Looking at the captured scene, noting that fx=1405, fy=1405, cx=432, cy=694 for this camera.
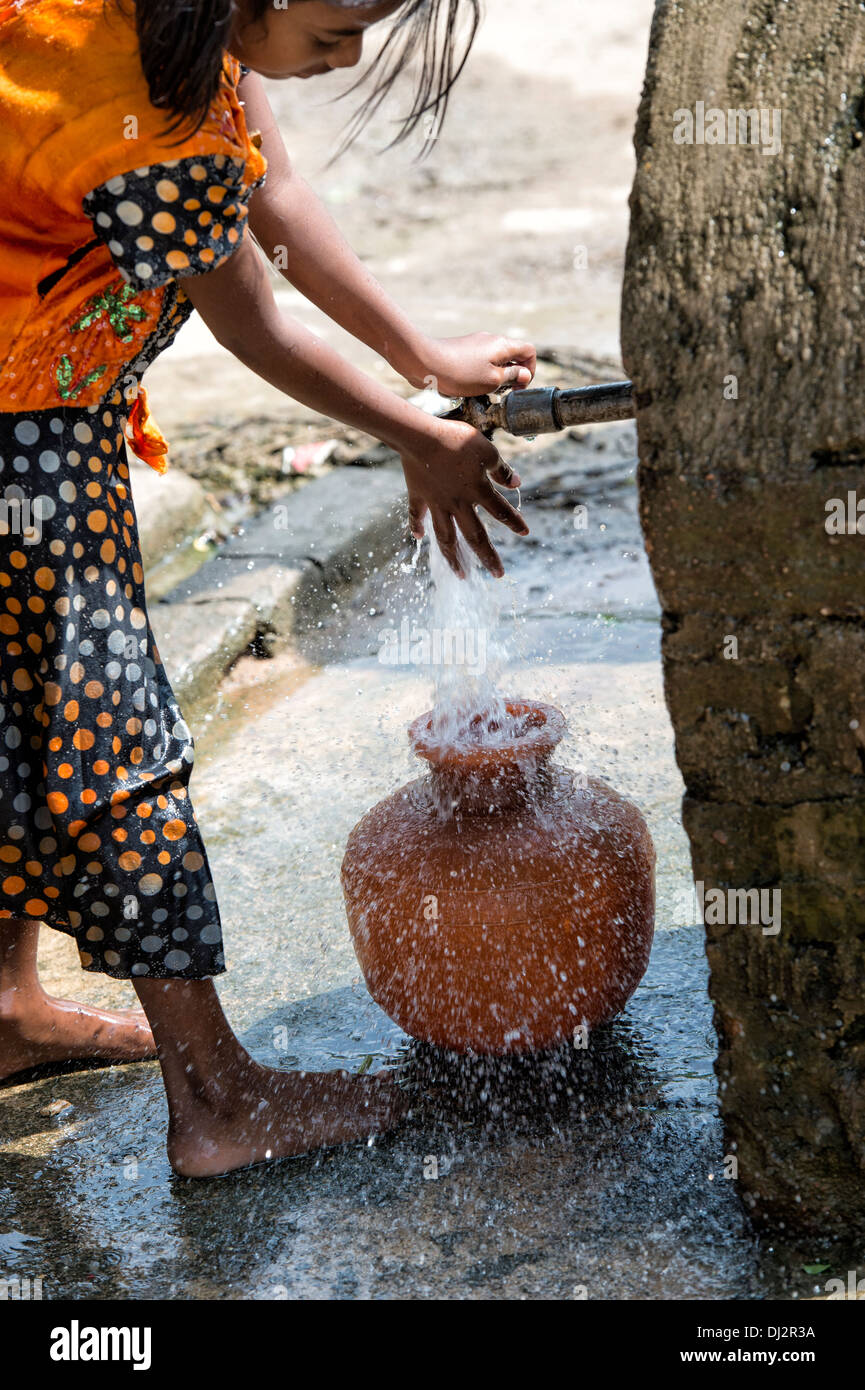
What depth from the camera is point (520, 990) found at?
2.15 m

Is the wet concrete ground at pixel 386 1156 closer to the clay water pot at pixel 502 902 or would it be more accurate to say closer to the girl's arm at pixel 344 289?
the clay water pot at pixel 502 902

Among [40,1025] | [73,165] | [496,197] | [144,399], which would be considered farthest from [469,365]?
[496,197]

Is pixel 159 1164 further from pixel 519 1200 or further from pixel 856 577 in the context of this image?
pixel 856 577

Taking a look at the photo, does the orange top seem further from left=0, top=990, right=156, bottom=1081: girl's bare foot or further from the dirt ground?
the dirt ground

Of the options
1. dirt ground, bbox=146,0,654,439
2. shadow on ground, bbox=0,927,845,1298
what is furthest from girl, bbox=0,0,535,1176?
dirt ground, bbox=146,0,654,439

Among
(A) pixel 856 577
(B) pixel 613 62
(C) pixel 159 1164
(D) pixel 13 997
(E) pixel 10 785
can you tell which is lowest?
(C) pixel 159 1164

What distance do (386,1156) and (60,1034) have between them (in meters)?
0.68

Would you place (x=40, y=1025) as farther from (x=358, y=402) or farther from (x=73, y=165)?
(x=73, y=165)

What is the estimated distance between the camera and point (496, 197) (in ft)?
32.0

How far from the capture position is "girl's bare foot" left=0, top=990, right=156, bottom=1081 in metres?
2.47

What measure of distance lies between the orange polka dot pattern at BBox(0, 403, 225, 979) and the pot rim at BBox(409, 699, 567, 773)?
0.38m

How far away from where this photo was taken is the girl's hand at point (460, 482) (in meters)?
2.03
